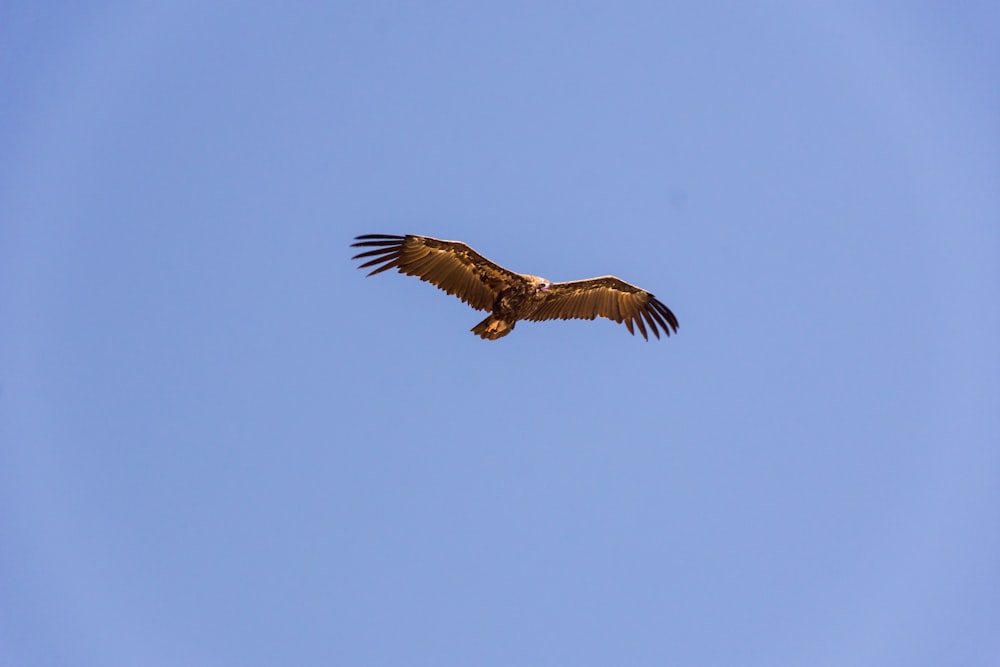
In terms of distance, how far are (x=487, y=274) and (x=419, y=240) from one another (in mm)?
1743

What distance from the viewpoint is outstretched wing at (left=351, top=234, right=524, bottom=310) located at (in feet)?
67.8

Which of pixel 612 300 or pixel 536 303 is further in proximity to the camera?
pixel 612 300

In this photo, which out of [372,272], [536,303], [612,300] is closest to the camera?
[372,272]

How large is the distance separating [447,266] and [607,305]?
456 centimetres

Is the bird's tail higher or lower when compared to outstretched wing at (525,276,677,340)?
lower

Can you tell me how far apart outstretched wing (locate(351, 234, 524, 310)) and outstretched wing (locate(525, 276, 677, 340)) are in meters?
1.43

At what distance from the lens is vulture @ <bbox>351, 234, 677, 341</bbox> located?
20797 millimetres

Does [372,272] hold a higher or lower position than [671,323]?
lower

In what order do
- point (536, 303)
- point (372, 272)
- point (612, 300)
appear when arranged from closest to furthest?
point (372, 272) → point (536, 303) → point (612, 300)

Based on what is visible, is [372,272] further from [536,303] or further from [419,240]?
[536,303]

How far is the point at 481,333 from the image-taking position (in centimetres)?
2150

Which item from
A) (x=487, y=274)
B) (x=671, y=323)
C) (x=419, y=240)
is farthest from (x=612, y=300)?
(x=419, y=240)

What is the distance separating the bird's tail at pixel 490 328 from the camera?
2148 cm

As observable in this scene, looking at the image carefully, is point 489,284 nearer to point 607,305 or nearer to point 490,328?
point 490,328
